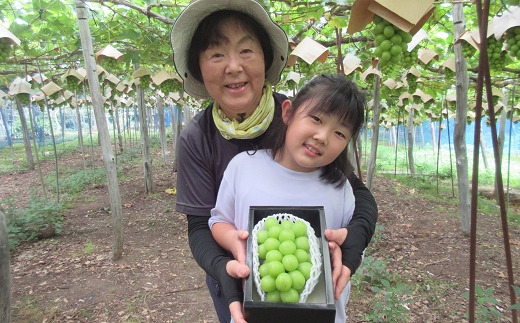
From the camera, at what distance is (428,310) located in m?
3.37

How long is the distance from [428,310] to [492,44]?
2.93m

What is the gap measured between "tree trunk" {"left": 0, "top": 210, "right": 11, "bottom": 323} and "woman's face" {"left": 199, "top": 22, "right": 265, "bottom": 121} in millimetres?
1840

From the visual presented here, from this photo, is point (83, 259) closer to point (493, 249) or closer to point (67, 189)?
point (67, 189)

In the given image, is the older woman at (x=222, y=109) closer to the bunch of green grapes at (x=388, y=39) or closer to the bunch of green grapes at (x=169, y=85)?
the bunch of green grapes at (x=388, y=39)

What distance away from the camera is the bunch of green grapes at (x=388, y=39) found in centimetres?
102

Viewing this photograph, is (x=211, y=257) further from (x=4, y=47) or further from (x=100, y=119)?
(x=100, y=119)

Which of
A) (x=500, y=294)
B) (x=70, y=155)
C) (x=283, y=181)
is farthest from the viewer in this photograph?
(x=70, y=155)

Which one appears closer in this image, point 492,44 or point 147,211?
point 492,44

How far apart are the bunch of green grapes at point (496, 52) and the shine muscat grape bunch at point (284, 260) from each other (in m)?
2.41

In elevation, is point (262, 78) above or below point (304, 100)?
above

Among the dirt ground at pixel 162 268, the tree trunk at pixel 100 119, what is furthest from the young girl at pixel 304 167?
the tree trunk at pixel 100 119

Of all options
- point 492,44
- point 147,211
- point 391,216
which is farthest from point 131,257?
point 391,216

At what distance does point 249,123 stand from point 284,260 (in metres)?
0.72

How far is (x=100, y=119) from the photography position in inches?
150
